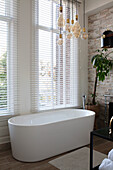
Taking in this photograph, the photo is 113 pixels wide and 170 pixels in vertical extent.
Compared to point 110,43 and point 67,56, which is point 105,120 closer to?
point 67,56

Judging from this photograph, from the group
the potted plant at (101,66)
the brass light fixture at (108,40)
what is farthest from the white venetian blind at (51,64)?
the brass light fixture at (108,40)

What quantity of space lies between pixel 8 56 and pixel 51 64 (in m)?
1.04

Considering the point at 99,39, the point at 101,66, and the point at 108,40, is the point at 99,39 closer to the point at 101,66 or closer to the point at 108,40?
the point at 101,66

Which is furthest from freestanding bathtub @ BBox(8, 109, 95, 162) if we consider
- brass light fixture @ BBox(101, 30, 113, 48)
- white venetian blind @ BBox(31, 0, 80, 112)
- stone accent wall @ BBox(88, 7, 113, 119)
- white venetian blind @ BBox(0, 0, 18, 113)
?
brass light fixture @ BBox(101, 30, 113, 48)

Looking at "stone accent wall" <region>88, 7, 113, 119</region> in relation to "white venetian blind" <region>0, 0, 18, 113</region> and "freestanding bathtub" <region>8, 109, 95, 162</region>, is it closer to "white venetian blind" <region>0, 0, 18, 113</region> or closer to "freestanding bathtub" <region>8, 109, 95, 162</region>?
"freestanding bathtub" <region>8, 109, 95, 162</region>

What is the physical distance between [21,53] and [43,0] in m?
1.36

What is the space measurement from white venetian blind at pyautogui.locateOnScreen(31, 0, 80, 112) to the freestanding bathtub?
2.18ft

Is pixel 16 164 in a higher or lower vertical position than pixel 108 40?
lower

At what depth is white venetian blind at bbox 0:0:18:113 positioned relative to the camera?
10.5ft

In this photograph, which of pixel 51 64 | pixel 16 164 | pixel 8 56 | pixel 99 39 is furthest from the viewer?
pixel 99 39

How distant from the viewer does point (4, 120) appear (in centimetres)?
315

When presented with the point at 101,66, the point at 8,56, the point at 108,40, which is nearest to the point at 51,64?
the point at 8,56

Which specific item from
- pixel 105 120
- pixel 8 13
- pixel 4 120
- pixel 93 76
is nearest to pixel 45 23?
pixel 8 13

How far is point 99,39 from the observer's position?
4352mm
